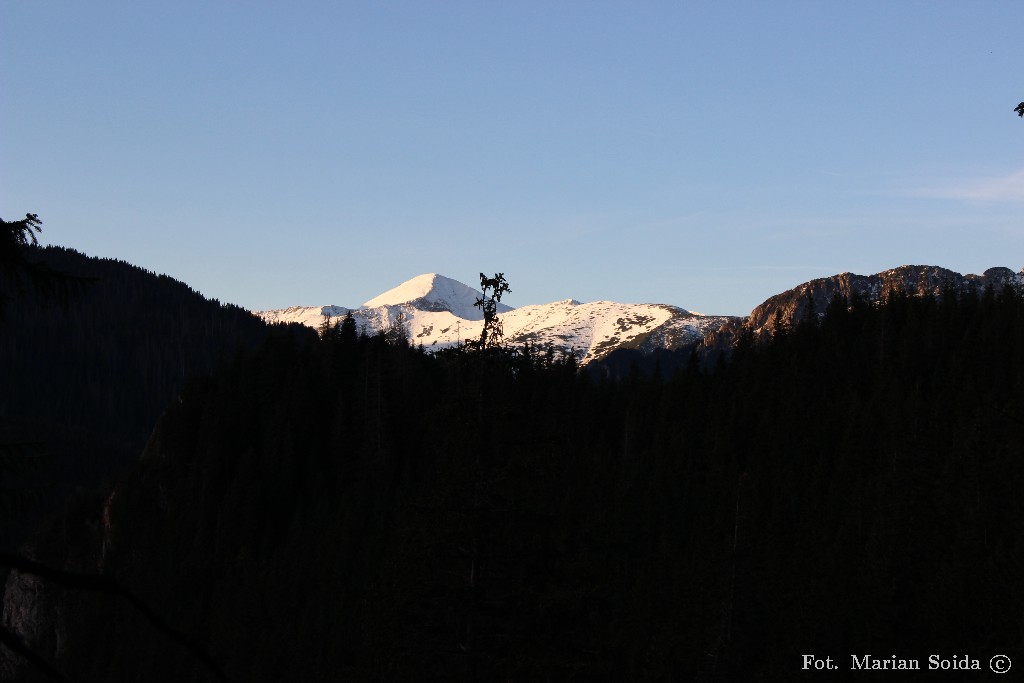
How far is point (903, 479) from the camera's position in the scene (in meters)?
49.6

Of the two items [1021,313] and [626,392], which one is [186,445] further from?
[1021,313]

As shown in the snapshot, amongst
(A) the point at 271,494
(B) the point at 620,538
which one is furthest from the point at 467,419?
(A) the point at 271,494

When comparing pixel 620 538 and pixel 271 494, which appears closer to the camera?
pixel 620 538

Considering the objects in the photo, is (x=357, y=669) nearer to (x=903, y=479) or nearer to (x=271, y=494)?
(x=903, y=479)

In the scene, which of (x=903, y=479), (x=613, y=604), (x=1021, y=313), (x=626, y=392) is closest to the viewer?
(x=903, y=479)

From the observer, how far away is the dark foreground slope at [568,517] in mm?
19719

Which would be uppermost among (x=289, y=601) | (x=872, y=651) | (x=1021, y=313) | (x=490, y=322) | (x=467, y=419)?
(x=1021, y=313)

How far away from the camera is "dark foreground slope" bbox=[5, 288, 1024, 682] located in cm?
1972

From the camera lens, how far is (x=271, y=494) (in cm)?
9912

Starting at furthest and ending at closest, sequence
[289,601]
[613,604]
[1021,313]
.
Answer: [1021,313], [289,601], [613,604]

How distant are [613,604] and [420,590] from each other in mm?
39939

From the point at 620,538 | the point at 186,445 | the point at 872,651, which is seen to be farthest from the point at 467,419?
the point at 186,445

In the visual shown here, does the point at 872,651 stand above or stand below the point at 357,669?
below

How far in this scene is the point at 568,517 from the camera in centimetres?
2286
